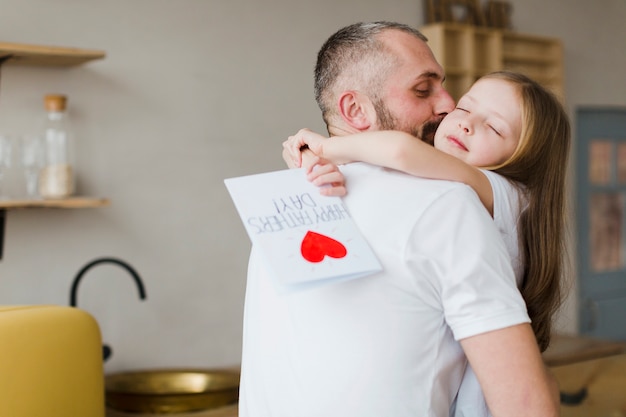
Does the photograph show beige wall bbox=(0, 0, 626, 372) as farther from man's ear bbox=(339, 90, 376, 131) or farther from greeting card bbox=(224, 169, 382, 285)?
greeting card bbox=(224, 169, 382, 285)

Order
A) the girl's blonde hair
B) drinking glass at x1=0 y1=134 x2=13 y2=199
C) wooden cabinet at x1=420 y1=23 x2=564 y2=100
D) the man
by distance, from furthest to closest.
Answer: wooden cabinet at x1=420 y1=23 x2=564 y2=100 < drinking glass at x1=0 y1=134 x2=13 y2=199 < the girl's blonde hair < the man

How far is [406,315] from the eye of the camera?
1.06m

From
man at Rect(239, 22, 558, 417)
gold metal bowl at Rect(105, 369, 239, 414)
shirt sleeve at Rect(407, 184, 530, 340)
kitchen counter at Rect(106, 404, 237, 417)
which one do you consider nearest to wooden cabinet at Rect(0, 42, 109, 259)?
gold metal bowl at Rect(105, 369, 239, 414)

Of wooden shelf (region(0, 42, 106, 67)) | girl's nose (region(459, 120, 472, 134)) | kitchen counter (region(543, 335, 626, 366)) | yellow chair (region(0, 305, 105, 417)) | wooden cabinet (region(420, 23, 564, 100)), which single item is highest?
wooden cabinet (region(420, 23, 564, 100))

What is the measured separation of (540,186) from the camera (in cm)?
128

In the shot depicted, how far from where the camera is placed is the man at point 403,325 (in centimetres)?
101

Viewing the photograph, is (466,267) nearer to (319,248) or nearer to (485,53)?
(319,248)

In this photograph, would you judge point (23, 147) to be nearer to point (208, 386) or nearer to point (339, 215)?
point (208, 386)

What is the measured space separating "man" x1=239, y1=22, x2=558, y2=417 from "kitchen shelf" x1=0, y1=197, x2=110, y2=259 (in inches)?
76.5

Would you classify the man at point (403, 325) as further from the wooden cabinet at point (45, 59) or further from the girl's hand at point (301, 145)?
the wooden cabinet at point (45, 59)

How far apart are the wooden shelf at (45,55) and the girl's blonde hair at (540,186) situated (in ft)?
6.76

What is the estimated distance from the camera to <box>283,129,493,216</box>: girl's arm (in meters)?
1.12

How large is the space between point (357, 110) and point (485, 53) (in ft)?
11.6

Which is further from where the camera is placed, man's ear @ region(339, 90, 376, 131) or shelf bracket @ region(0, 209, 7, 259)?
shelf bracket @ region(0, 209, 7, 259)
